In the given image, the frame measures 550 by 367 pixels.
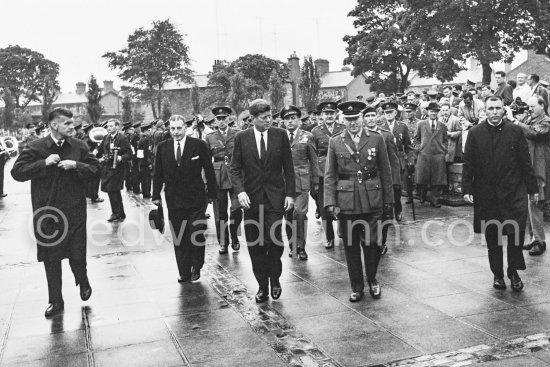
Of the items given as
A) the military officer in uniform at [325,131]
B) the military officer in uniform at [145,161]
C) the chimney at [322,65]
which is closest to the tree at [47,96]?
the chimney at [322,65]

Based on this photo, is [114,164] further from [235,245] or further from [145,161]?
[145,161]

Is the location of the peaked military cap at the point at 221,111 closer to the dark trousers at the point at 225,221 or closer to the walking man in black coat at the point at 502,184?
the dark trousers at the point at 225,221

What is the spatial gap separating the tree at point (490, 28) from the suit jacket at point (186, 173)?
3407 cm

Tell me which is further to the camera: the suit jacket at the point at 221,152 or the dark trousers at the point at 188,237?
the suit jacket at the point at 221,152

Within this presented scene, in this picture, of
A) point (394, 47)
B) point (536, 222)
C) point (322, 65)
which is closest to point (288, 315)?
point (536, 222)

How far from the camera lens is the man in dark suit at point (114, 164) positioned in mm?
12844

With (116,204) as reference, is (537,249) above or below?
below

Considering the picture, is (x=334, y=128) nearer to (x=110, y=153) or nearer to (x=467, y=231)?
(x=467, y=231)

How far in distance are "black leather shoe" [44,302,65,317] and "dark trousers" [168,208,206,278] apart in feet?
5.04

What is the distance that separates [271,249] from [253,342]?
4.96 ft

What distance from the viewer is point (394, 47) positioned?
161 ft

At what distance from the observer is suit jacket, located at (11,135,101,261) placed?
6.36 metres

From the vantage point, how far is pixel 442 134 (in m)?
13.1

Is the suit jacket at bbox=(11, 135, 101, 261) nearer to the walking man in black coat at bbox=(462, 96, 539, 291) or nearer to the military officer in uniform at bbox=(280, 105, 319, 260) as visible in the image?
the military officer in uniform at bbox=(280, 105, 319, 260)
